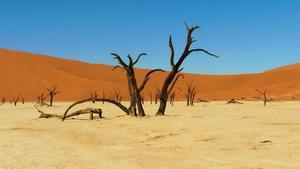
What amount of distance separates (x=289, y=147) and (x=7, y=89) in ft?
293

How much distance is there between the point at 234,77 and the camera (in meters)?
119

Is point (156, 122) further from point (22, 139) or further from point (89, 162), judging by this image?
point (89, 162)

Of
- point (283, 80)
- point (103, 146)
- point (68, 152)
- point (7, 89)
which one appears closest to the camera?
point (68, 152)

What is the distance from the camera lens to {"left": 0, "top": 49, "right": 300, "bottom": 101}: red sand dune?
300 ft

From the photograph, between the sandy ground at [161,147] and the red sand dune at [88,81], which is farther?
the red sand dune at [88,81]

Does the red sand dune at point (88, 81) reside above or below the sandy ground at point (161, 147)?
above

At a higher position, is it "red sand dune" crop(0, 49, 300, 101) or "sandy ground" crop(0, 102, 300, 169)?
"red sand dune" crop(0, 49, 300, 101)

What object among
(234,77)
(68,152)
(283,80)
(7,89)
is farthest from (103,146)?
(234,77)

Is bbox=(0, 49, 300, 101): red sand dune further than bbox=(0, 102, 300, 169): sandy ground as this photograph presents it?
Yes

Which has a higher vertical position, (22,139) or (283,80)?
(283,80)

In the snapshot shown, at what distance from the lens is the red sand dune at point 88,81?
91500mm

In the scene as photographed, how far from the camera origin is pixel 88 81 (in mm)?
106000

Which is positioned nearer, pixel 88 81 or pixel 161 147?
pixel 161 147

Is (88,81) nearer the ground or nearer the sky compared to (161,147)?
nearer the sky
